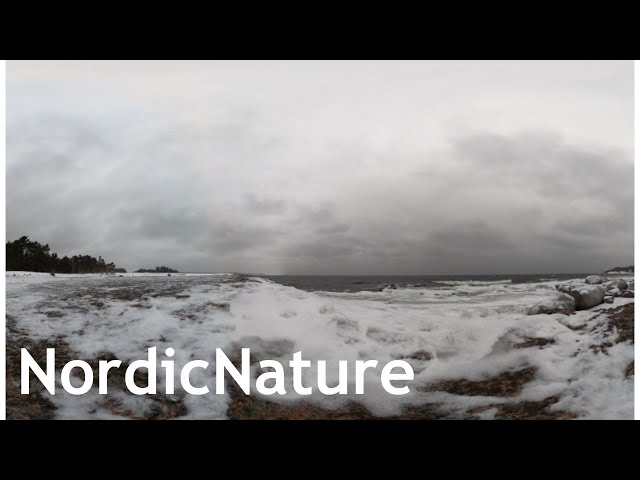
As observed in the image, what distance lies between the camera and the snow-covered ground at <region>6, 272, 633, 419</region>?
22.0 feet

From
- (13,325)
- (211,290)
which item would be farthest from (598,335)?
(13,325)

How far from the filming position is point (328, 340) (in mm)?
9977

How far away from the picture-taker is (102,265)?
3170 centimetres

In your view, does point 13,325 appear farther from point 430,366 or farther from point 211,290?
point 430,366

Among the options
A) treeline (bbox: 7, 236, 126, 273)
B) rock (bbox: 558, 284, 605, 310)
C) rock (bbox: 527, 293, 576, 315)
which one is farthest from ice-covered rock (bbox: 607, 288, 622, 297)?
treeline (bbox: 7, 236, 126, 273)

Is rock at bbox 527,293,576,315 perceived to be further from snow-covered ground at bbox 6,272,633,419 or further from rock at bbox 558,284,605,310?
snow-covered ground at bbox 6,272,633,419

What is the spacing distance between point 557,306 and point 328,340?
281 inches

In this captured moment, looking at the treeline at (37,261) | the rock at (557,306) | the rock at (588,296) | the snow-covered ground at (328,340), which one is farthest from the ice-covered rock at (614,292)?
the treeline at (37,261)

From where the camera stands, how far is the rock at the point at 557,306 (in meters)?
12.4

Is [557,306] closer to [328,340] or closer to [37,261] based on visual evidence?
[328,340]

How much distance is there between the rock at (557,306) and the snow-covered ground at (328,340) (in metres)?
0.92

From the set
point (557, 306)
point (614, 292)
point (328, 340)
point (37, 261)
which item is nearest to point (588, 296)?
point (557, 306)

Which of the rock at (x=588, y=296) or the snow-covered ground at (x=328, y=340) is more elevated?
the rock at (x=588, y=296)

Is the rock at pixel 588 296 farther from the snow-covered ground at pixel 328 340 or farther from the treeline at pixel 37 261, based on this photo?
the treeline at pixel 37 261
